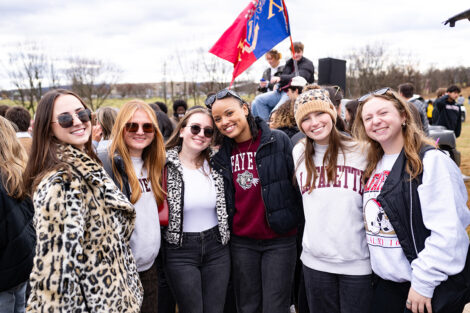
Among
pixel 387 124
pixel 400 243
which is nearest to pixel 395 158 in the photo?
pixel 387 124

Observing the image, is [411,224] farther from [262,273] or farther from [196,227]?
[196,227]

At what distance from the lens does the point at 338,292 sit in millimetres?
2568

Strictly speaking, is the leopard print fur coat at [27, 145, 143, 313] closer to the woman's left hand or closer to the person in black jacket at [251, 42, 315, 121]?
the woman's left hand

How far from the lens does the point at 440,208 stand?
1986 mm

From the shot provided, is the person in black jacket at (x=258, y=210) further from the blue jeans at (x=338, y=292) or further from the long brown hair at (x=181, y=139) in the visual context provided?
the blue jeans at (x=338, y=292)

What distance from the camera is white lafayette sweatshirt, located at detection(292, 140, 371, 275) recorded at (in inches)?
96.2

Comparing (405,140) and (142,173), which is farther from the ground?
(405,140)

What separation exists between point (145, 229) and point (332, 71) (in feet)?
19.7

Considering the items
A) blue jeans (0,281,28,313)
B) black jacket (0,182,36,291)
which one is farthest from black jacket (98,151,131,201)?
blue jeans (0,281,28,313)

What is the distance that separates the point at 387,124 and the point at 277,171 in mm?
947

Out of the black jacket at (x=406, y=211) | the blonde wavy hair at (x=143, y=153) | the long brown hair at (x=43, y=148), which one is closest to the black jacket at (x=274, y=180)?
the blonde wavy hair at (x=143, y=153)

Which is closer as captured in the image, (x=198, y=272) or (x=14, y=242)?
(x=14, y=242)

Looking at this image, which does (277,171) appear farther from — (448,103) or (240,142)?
(448,103)

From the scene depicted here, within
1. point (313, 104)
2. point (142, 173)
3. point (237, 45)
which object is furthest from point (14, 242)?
point (237, 45)
